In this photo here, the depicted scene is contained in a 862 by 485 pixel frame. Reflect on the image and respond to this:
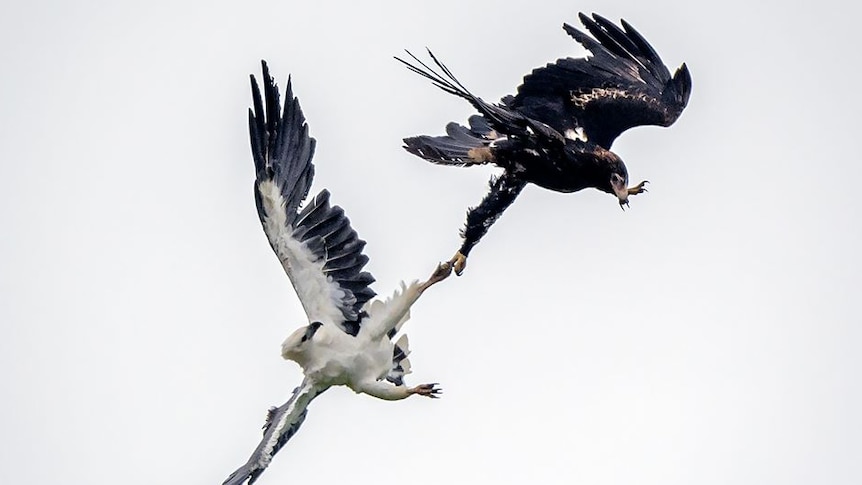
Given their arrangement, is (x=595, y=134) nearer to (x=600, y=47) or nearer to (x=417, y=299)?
(x=600, y=47)

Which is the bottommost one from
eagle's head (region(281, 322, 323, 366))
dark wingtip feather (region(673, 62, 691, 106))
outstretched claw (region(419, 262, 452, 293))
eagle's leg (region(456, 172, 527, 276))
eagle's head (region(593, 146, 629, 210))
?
eagle's head (region(281, 322, 323, 366))

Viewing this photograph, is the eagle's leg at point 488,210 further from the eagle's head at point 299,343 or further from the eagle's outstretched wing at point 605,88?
the eagle's head at point 299,343

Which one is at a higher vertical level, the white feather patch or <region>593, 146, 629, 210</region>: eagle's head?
<region>593, 146, 629, 210</region>: eagle's head

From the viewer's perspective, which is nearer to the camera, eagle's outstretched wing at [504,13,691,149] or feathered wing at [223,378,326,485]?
feathered wing at [223,378,326,485]

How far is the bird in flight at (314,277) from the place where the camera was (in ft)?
48.5

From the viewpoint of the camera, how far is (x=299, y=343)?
14.7 m

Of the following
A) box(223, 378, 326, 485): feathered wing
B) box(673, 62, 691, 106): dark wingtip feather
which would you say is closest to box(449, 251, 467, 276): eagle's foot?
box(223, 378, 326, 485): feathered wing

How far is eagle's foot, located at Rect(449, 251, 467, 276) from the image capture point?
50.2 ft

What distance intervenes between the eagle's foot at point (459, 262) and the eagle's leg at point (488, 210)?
37mm

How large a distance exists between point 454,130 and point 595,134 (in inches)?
49.9

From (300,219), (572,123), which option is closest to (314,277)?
(300,219)

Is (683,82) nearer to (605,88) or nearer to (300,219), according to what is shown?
(605,88)

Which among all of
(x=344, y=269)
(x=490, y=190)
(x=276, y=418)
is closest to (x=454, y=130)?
(x=490, y=190)

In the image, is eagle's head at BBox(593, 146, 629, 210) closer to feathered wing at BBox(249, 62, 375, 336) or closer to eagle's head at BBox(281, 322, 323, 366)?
feathered wing at BBox(249, 62, 375, 336)
